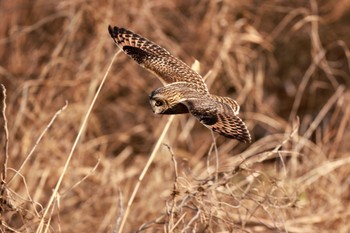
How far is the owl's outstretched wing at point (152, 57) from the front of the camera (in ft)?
10.0

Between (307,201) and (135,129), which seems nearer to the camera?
(307,201)

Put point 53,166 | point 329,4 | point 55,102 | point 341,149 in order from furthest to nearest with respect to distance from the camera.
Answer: point 329,4
point 341,149
point 55,102
point 53,166

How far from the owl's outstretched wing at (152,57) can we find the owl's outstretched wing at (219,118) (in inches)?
16.2

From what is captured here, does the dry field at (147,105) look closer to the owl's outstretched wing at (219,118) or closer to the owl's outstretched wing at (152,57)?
the owl's outstretched wing at (152,57)

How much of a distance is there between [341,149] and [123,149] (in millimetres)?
1220

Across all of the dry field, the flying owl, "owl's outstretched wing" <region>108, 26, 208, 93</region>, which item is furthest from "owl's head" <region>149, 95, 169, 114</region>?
the dry field

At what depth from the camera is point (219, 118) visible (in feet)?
8.29

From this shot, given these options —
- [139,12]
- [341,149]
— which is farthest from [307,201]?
[139,12]

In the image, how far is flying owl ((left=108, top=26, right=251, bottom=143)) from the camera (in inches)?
97.3

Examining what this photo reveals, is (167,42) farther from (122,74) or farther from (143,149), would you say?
(143,149)

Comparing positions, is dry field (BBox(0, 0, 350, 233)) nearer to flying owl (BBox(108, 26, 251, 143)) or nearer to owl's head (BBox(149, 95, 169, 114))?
flying owl (BBox(108, 26, 251, 143))

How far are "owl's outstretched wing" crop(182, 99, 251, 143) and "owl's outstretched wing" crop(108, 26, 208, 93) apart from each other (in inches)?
16.2

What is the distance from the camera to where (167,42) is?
464cm

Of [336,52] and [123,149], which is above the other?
[336,52]
